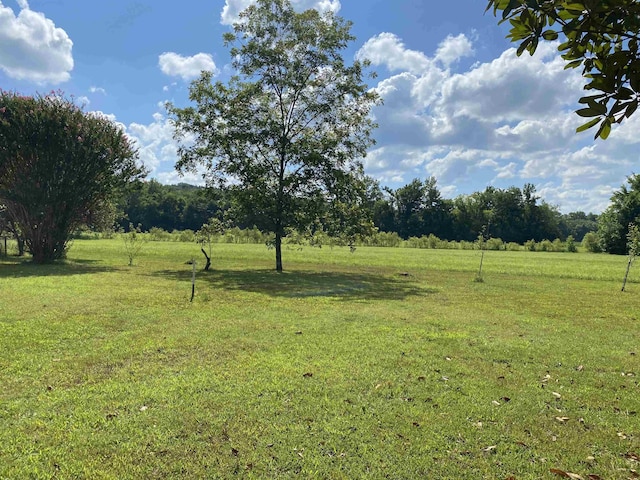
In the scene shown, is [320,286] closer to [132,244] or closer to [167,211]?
[132,244]

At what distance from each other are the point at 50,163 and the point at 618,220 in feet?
221

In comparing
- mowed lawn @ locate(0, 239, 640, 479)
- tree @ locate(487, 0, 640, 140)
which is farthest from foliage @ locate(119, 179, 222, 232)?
tree @ locate(487, 0, 640, 140)

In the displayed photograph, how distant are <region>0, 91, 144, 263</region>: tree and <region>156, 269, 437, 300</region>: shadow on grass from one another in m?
8.91

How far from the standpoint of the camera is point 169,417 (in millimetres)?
4418

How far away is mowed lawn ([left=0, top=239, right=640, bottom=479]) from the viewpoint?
12.2ft

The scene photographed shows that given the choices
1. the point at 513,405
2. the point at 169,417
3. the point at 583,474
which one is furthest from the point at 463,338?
the point at 169,417

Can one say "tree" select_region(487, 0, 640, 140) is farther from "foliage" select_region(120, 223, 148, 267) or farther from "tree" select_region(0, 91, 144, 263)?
"foliage" select_region(120, 223, 148, 267)

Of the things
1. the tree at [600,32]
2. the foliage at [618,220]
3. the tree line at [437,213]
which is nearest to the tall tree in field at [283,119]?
the tree at [600,32]

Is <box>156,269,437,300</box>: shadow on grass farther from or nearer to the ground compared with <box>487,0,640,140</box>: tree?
nearer to the ground

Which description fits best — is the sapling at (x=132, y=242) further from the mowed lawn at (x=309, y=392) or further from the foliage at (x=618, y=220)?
the foliage at (x=618, y=220)

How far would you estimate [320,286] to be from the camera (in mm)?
17000

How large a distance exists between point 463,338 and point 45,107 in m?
22.4

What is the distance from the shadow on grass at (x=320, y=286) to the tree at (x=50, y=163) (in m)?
8.91

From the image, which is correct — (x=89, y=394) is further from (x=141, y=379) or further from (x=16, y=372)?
(x=16, y=372)
